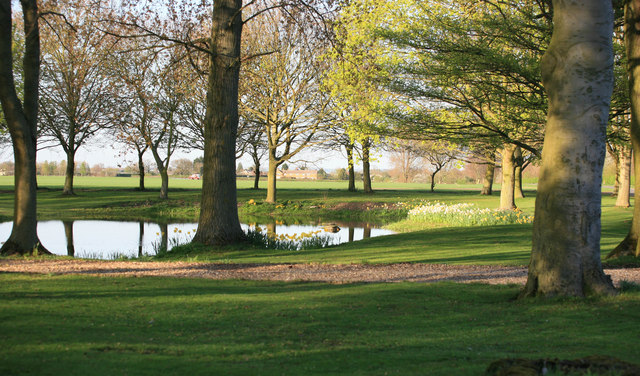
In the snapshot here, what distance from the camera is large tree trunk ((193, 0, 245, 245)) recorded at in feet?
47.6

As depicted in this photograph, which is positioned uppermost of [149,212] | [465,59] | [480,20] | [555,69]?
[480,20]

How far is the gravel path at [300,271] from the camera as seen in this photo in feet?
31.3

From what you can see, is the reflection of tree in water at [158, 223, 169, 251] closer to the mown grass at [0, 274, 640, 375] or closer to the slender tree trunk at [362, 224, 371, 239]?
the slender tree trunk at [362, 224, 371, 239]

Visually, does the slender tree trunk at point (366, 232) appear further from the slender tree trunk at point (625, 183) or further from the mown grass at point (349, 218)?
the slender tree trunk at point (625, 183)

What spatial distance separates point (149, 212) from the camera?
34.2m

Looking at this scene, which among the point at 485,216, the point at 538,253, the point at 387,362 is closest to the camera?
the point at 387,362

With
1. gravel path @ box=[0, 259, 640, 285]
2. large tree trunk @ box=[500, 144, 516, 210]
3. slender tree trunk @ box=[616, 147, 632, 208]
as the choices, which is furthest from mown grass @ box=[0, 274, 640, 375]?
slender tree trunk @ box=[616, 147, 632, 208]

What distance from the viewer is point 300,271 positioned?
34.7 feet

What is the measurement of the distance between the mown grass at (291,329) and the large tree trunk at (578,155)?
414mm

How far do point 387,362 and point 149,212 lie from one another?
3174 centimetres

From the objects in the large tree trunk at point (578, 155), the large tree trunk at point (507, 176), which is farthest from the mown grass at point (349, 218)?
the large tree trunk at point (578, 155)

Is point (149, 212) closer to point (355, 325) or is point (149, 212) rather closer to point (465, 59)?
point (465, 59)

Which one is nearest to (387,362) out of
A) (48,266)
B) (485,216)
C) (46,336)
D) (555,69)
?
(46,336)

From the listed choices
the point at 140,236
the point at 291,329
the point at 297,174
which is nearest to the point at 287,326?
the point at 291,329
